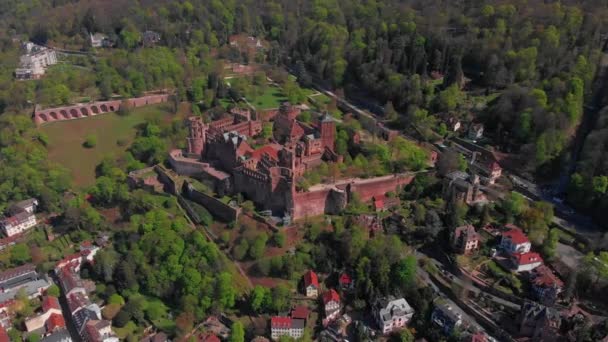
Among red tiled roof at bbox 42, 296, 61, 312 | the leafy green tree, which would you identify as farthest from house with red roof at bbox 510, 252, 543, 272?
the leafy green tree

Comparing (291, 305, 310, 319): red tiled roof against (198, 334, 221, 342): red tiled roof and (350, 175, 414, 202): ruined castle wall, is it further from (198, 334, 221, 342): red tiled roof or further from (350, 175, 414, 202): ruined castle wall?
(350, 175, 414, 202): ruined castle wall

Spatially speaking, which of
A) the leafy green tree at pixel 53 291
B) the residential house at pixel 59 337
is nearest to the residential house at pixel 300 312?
the residential house at pixel 59 337

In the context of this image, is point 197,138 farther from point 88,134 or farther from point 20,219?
point 88,134

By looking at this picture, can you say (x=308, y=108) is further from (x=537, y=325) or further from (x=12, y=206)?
(x=537, y=325)

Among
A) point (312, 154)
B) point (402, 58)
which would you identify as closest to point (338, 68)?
point (402, 58)

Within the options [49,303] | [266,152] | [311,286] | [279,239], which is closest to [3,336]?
[49,303]

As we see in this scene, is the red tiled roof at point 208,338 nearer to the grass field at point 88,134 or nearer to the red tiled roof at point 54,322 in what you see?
the red tiled roof at point 54,322

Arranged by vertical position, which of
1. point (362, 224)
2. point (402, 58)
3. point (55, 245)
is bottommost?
point (55, 245)
